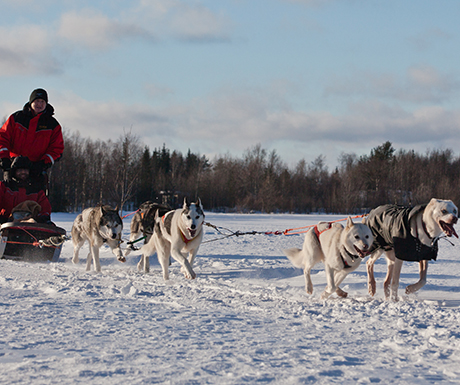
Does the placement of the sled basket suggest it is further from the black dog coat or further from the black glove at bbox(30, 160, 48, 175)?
the black dog coat

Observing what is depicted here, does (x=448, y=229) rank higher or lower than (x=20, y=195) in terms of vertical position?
lower

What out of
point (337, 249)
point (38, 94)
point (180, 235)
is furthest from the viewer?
point (38, 94)

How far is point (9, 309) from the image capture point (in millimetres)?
3357

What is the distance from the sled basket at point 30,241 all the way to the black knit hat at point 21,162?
797 mm

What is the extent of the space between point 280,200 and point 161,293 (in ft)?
129

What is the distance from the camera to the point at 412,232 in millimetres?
4273

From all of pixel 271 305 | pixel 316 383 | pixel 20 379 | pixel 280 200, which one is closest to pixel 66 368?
pixel 20 379

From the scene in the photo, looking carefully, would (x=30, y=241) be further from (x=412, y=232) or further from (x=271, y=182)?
(x=271, y=182)

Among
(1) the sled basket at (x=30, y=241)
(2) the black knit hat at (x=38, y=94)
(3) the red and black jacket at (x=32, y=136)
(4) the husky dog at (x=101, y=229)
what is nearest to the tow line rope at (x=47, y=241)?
(1) the sled basket at (x=30, y=241)

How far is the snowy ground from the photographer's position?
6.91 feet

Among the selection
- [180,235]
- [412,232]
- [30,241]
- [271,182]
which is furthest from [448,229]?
[271,182]

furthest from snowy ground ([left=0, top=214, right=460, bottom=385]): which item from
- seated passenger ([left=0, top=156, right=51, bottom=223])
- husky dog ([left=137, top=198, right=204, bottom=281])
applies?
seated passenger ([left=0, top=156, right=51, bottom=223])

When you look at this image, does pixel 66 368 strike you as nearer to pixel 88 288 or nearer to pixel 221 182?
pixel 88 288

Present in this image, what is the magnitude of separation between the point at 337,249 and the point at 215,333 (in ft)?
6.06
